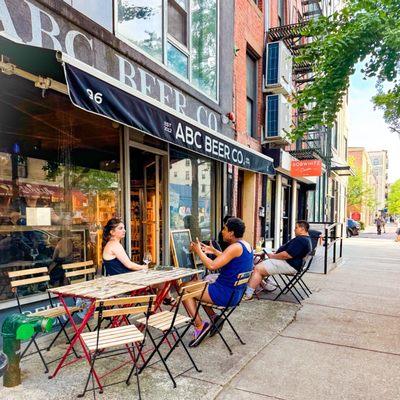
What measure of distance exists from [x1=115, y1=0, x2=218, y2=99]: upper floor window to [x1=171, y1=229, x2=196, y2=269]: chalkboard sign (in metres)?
2.98

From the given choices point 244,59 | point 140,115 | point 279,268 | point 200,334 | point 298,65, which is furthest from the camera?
point 298,65

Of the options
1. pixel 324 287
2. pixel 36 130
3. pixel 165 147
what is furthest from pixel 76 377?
pixel 324 287

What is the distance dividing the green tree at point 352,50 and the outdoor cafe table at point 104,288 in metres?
3.39

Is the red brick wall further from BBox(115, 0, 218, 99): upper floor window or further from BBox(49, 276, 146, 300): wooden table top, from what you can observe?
BBox(49, 276, 146, 300): wooden table top

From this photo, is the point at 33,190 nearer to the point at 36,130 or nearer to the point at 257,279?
the point at 36,130

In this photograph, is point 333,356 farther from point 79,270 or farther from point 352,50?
point 352,50

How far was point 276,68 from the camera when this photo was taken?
33.6ft

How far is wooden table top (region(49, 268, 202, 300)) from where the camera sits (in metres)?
3.21

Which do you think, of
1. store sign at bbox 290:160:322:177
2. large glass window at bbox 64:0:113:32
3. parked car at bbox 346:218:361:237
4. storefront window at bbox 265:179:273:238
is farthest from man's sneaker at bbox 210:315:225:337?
parked car at bbox 346:218:361:237

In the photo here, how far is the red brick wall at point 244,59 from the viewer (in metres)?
8.73

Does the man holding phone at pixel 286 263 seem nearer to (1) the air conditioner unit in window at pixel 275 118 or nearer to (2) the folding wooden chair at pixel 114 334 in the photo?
(2) the folding wooden chair at pixel 114 334

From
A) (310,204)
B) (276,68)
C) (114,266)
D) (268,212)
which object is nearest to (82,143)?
(114,266)

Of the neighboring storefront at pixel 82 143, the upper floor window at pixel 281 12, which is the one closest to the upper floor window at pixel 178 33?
the neighboring storefront at pixel 82 143

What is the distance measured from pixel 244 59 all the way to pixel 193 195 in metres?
4.24
